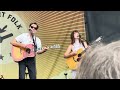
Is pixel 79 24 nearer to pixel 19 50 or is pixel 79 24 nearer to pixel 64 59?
pixel 64 59

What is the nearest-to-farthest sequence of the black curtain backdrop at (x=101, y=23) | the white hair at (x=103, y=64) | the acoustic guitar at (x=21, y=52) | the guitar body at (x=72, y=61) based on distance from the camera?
Result: 1. the white hair at (x=103, y=64)
2. the black curtain backdrop at (x=101, y=23)
3. the guitar body at (x=72, y=61)
4. the acoustic guitar at (x=21, y=52)

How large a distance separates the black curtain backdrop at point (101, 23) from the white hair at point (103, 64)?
4.41m

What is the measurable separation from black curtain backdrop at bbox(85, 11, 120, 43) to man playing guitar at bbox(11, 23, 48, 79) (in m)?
1.00

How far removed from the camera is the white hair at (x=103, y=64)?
1922mm

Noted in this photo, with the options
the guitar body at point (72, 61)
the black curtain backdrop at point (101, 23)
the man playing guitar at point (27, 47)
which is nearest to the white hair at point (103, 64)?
the black curtain backdrop at point (101, 23)

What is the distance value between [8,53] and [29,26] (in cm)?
72

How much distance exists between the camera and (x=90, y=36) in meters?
6.52

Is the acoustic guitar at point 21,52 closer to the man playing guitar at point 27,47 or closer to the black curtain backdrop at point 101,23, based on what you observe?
the man playing guitar at point 27,47

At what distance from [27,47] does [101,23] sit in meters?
1.60

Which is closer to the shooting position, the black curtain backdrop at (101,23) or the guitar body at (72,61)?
the black curtain backdrop at (101,23)

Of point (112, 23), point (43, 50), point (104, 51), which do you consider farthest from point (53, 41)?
point (104, 51)

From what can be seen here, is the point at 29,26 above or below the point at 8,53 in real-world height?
above

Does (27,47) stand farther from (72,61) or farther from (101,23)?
(101,23)

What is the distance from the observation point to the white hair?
192 centimetres
